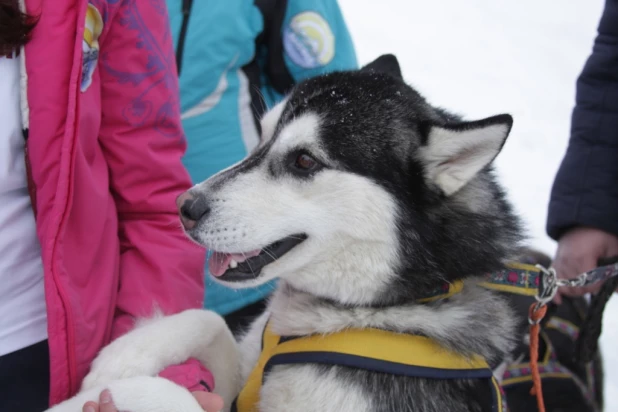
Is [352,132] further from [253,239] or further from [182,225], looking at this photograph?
[182,225]

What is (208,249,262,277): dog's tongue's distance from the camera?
1609mm

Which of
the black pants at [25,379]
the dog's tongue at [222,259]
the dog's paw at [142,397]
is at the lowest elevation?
the black pants at [25,379]

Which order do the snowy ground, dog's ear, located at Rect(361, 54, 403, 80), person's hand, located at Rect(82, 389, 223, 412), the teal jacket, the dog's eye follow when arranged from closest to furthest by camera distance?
person's hand, located at Rect(82, 389, 223, 412) < the dog's eye < dog's ear, located at Rect(361, 54, 403, 80) < the teal jacket < the snowy ground

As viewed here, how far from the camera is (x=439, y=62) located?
6.71 m

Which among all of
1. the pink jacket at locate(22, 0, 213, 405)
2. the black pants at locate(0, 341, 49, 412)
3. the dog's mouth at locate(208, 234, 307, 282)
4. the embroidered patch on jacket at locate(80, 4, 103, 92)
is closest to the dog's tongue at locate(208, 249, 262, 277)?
the dog's mouth at locate(208, 234, 307, 282)

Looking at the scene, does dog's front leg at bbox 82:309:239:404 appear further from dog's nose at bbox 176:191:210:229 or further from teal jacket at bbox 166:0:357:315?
teal jacket at bbox 166:0:357:315

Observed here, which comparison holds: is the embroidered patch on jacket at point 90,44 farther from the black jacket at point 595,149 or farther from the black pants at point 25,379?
the black jacket at point 595,149

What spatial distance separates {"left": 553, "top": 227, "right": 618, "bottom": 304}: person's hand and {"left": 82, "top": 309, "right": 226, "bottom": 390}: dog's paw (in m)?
1.39

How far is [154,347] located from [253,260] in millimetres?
378

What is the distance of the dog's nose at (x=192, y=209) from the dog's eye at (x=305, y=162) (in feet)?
1.02

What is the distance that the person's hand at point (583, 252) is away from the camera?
80.4 inches

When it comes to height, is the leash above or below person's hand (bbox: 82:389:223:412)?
above

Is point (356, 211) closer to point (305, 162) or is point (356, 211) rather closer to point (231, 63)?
point (305, 162)

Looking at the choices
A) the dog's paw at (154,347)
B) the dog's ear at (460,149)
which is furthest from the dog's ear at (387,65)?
the dog's paw at (154,347)
